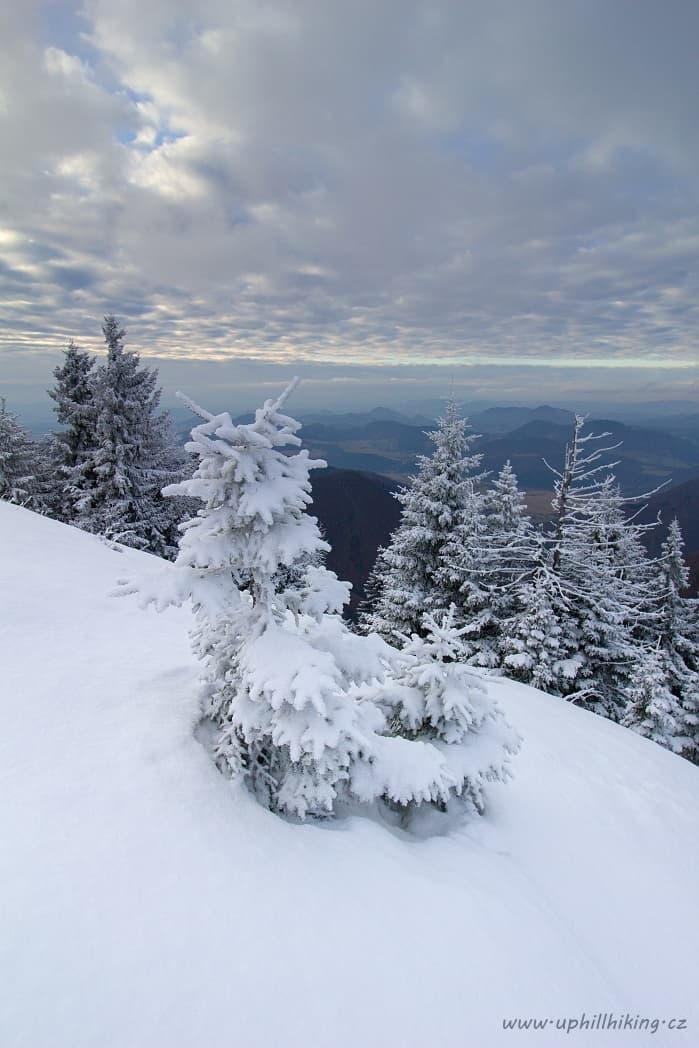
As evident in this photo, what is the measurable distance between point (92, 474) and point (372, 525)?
104 metres

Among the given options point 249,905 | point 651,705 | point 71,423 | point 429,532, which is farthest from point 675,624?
point 71,423

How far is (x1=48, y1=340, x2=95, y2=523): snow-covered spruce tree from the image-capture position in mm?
22469

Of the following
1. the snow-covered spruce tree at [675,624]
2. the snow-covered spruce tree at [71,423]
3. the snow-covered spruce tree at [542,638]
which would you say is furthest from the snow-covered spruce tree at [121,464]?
the snow-covered spruce tree at [675,624]

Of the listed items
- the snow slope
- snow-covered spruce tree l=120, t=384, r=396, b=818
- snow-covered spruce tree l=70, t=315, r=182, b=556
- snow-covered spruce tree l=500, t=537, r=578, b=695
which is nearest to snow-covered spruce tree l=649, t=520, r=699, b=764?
snow-covered spruce tree l=500, t=537, r=578, b=695

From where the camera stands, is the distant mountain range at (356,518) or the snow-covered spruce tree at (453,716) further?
the distant mountain range at (356,518)

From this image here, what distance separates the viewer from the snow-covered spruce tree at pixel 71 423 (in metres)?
22.5

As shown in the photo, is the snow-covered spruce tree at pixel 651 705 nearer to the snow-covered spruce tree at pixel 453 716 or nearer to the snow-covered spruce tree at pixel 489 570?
the snow-covered spruce tree at pixel 489 570

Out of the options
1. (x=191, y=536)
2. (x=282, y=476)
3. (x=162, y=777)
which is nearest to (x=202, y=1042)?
(x=162, y=777)

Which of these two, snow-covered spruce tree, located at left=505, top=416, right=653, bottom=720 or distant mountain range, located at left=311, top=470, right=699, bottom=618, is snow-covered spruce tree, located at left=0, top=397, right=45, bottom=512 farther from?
distant mountain range, located at left=311, top=470, right=699, bottom=618

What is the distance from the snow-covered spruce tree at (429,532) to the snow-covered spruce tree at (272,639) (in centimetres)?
1422

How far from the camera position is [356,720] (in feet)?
14.3

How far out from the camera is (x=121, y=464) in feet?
70.3

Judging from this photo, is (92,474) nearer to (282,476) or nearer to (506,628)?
(506,628)

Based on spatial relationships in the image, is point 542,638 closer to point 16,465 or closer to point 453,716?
point 453,716
